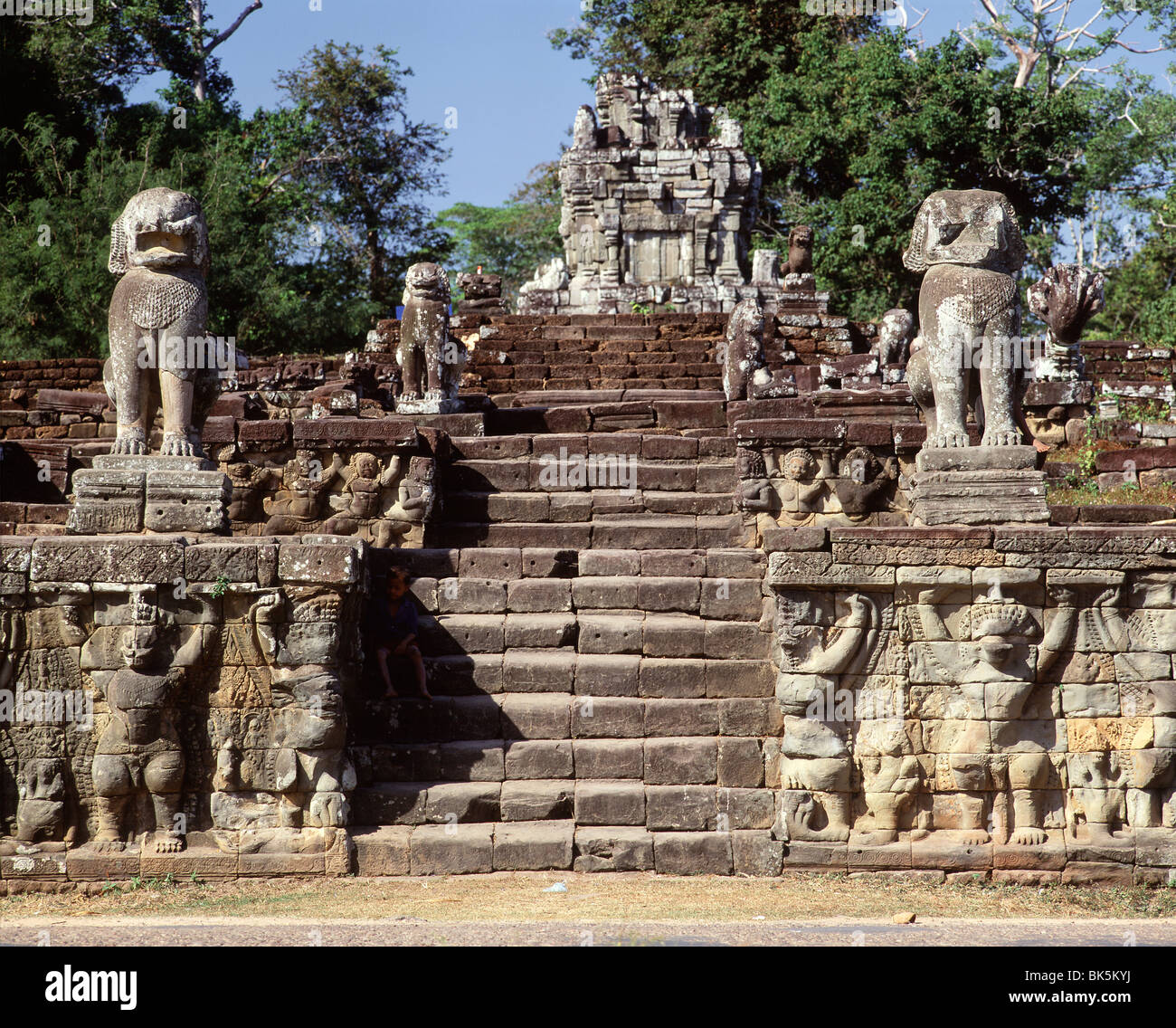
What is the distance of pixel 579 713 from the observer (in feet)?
22.5

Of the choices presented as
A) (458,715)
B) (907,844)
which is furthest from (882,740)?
(458,715)

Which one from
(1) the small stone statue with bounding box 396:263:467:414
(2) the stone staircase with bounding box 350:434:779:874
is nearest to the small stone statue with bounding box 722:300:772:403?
(1) the small stone statue with bounding box 396:263:467:414

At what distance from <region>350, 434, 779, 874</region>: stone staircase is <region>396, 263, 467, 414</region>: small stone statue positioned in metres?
2.35

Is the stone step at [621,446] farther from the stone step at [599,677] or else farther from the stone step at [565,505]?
the stone step at [599,677]

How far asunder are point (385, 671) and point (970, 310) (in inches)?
152

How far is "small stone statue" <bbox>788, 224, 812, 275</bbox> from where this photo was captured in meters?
16.4

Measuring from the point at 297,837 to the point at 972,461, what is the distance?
13.6 feet

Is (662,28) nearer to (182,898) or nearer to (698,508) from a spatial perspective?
(698,508)

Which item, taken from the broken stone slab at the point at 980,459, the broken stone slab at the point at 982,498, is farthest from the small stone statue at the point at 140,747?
the broken stone slab at the point at 980,459

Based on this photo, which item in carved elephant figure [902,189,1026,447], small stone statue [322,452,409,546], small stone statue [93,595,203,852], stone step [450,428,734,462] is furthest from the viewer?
stone step [450,428,734,462]

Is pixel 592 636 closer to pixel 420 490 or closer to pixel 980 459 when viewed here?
pixel 420 490

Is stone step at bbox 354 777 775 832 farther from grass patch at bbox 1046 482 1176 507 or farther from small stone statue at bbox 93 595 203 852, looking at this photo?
grass patch at bbox 1046 482 1176 507

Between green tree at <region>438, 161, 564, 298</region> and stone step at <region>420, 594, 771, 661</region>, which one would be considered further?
green tree at <region>438, 161, 564, 298</region>

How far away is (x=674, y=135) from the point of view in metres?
20.0
